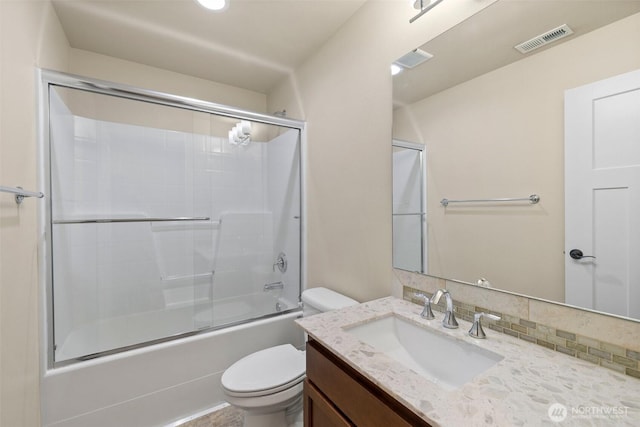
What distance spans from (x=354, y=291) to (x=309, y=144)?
46.9 inches

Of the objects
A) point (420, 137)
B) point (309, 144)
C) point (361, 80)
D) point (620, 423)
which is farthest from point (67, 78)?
point (620, 423)

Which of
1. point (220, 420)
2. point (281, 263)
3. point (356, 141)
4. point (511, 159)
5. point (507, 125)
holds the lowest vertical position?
point (220, 420)

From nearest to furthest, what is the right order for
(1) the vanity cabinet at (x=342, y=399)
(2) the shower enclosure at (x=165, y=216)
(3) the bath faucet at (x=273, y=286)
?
(1) the vanity cabinet at (x=342, y=399) → (2) the shower enclosure at (x=165, y=216) → (3) the bath faucet at (x=273, y=286)

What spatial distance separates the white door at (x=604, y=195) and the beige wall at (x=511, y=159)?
3 centimetres

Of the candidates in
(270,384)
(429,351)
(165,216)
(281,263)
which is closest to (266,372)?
(270,384)

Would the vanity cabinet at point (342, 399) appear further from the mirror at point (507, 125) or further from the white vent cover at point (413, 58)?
the white vent cover at point (413, 58)

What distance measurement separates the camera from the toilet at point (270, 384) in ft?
4.04

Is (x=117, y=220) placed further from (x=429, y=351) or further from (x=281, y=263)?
(x=429, y=351)

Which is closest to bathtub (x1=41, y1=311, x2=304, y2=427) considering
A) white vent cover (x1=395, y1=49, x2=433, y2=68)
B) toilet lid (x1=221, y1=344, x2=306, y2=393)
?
toilet lid (x1=221, y1=344, x2=306, y2=393)

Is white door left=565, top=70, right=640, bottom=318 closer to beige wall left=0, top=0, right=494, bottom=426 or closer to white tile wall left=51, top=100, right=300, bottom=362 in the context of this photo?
beige wall left=0, top=0, right=494, bottom=426

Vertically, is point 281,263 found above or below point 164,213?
below

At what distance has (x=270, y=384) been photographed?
126 cm

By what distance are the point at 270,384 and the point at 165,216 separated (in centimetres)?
158

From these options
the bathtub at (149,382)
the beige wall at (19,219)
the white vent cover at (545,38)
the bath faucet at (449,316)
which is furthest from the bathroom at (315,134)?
the bath faucet at (449,316)
